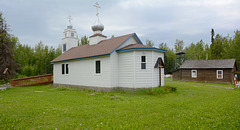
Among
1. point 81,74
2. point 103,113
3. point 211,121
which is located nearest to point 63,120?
point 103,113

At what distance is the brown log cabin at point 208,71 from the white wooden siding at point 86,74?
20.4 metres

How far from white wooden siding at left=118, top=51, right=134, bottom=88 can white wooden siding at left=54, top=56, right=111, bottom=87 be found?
112 centimetres

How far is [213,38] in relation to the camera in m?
42.5

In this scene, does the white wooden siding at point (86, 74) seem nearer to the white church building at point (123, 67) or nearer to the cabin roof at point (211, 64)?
the white church building at point (123, 67)

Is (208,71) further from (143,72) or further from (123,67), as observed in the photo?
(123,67)

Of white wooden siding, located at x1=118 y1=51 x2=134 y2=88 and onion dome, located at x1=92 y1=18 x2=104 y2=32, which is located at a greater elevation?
onion dome, located at x1=92 y1=18 x2=104 y2=32

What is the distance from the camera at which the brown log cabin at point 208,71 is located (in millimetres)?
24156

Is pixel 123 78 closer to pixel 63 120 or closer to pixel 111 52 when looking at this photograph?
pixel 111 52

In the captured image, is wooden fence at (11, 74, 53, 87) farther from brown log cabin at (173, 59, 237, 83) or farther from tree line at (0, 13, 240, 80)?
brown log cabin at (173, 59, 237, 83)

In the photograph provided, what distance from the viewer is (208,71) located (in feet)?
86.1

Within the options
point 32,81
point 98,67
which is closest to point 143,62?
point 98,67

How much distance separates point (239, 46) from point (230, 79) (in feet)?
52.7

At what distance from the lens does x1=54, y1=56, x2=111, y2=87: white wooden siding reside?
13.8 metres

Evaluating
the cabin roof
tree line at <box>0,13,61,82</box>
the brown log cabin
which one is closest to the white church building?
tree line at <box>0,13,61,82</box>
